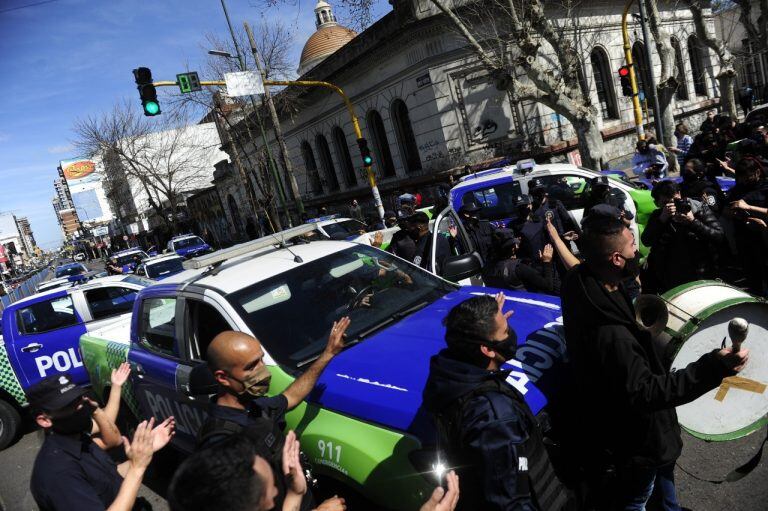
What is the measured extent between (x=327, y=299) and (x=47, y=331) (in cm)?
591

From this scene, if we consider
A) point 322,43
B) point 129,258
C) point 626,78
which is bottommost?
point 129,258

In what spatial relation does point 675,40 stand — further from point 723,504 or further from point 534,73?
point 723,504

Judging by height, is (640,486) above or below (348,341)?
below

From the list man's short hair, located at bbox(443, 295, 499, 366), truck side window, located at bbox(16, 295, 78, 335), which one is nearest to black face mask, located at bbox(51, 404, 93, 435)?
man's short hair, located at bbox(443, 295, 499, 366)

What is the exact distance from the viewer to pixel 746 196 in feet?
16.5

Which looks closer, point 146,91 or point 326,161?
point 146,91

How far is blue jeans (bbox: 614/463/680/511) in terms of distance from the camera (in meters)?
2.24

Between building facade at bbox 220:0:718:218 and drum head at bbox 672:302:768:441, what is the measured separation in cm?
1661

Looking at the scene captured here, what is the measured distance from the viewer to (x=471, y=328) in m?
1.99

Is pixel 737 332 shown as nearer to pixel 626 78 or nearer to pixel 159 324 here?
pixel 159 324

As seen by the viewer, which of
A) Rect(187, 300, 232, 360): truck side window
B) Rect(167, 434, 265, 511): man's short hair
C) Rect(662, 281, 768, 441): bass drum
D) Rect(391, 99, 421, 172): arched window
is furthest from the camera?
Rect(391, 99, 421, 172): arched window

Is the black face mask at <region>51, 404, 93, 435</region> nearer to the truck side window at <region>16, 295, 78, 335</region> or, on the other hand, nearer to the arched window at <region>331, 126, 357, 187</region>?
the truck side window at <region>16, 295, 78, 335</region>

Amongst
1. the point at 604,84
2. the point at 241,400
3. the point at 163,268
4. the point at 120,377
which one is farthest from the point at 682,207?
the point at 604,84

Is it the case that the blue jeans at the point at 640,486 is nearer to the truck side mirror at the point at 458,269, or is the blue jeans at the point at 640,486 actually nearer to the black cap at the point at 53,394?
the truck side mirror at the point at 458,269
